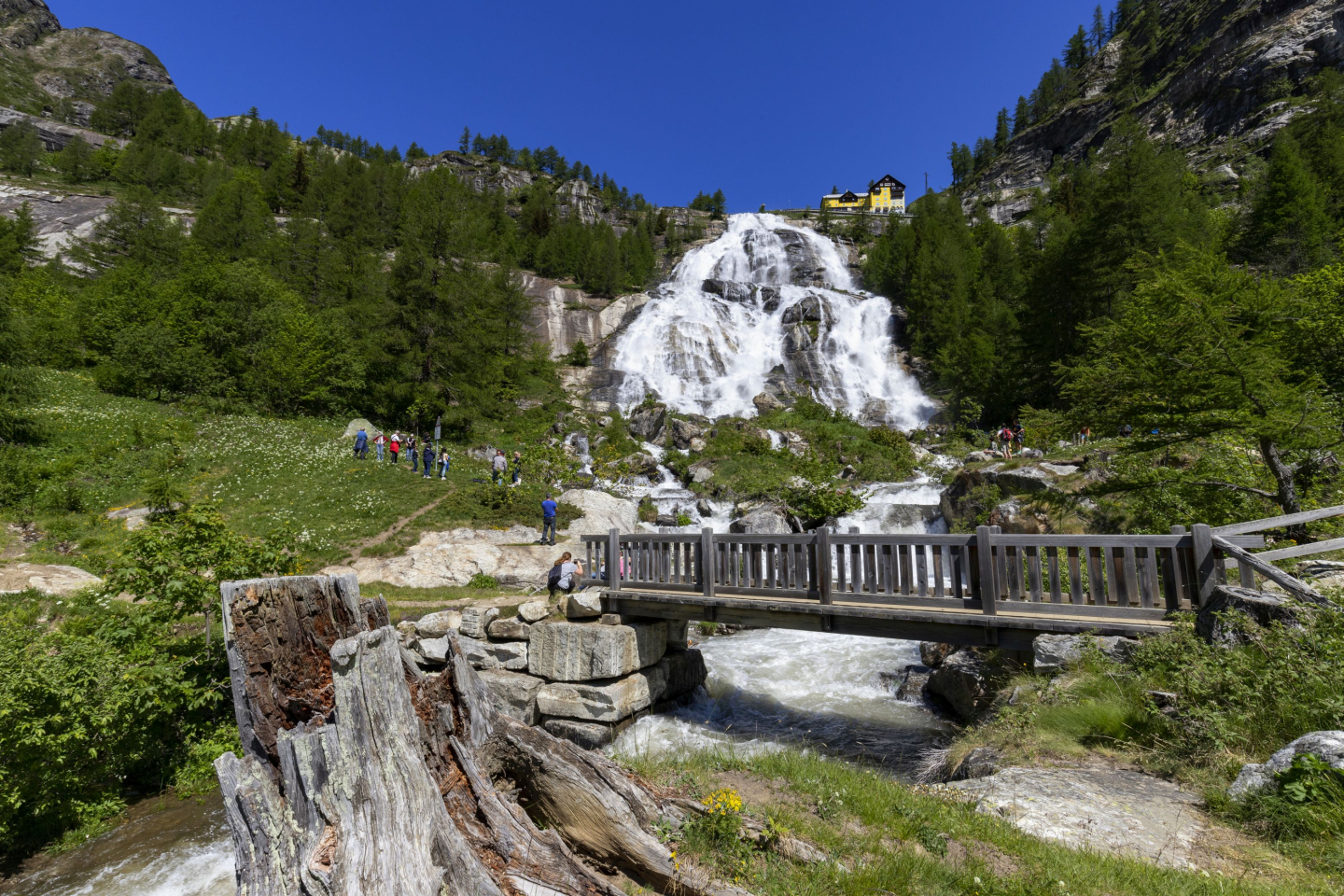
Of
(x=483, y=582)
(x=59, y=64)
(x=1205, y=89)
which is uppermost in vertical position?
(x=59, y=64)

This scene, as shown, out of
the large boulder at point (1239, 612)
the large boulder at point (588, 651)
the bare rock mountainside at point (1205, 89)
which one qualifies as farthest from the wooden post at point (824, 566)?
the bare rock mountainside at point (1205, 89)

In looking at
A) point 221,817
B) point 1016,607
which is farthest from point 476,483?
point 1016,607

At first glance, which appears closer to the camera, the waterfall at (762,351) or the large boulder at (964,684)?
the large boulder at (964,684)

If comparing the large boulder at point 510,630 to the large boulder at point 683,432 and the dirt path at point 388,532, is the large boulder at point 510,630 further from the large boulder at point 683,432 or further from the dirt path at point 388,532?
the large boulder at point 683,432

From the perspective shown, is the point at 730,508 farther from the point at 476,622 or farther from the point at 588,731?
the point at 588,731

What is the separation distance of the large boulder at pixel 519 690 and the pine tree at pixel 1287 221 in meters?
39.8

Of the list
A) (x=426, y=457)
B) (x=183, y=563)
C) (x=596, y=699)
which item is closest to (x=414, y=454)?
(x=426, y=457)

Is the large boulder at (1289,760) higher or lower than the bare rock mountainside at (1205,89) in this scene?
lower

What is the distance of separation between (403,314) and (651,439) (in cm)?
1658

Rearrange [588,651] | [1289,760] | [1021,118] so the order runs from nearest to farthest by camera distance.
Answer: [1289,760]
[588,651]
[1021,118]

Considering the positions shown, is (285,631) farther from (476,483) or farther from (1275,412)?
(476,483)

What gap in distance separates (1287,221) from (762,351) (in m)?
31.8

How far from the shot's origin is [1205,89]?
64.8 meters

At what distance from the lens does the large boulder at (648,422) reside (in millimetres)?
38094
